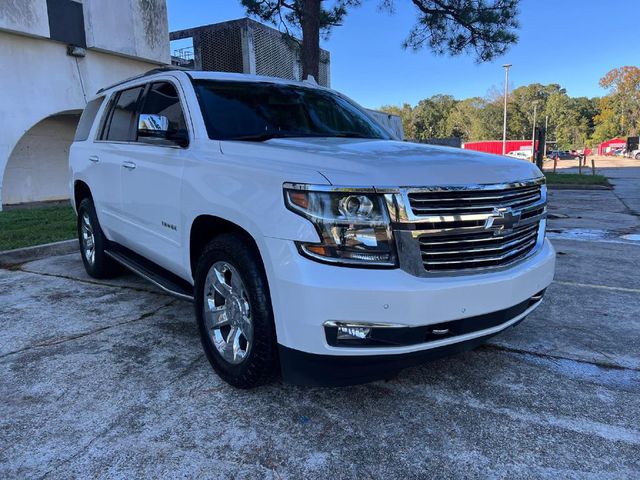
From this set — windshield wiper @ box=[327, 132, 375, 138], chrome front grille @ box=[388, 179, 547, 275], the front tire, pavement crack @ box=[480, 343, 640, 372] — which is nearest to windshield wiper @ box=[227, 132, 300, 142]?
windshield wiper @ box=[327, 132, 375, 138]

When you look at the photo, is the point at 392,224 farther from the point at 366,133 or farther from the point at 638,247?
the point at 638,247

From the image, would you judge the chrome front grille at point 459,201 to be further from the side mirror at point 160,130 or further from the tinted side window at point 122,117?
the tinted side window at point 122,117

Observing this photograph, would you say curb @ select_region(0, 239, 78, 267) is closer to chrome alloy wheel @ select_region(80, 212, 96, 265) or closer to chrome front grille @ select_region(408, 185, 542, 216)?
chrome alloy wheel @ select_region(80, 212, 96, 265)

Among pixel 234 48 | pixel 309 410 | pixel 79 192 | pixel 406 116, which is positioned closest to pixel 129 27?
pixel 234 48

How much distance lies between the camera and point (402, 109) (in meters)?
114

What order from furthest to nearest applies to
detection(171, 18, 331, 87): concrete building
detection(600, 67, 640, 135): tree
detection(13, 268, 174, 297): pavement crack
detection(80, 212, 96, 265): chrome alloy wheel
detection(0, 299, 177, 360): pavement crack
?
1. detection(600, 67, 640, 135): tree
2. detection(171, 18, 331, 87): concrete building
3. detection(80, 212, 96, 265): chrome alloy wheel
4. detection(13, 268, 174, 297): pavement crack
5. detection(0, 299, 177, 360): pavement crack

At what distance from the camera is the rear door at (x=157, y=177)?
10.8 feet

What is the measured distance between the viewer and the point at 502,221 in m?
2.57

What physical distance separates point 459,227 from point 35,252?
6289mm

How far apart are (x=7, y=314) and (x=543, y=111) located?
387 feet

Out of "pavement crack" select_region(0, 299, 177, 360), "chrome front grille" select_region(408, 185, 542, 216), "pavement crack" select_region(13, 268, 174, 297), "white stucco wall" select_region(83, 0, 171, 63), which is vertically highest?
"white stucco wall" select_region(83, 0, 171, 63)

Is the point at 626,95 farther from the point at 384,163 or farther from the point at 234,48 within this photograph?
the point at 384,163

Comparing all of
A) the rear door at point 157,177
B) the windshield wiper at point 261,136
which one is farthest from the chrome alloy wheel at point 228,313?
the windshield wiper at point 261,136

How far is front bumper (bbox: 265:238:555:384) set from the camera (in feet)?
7.33
